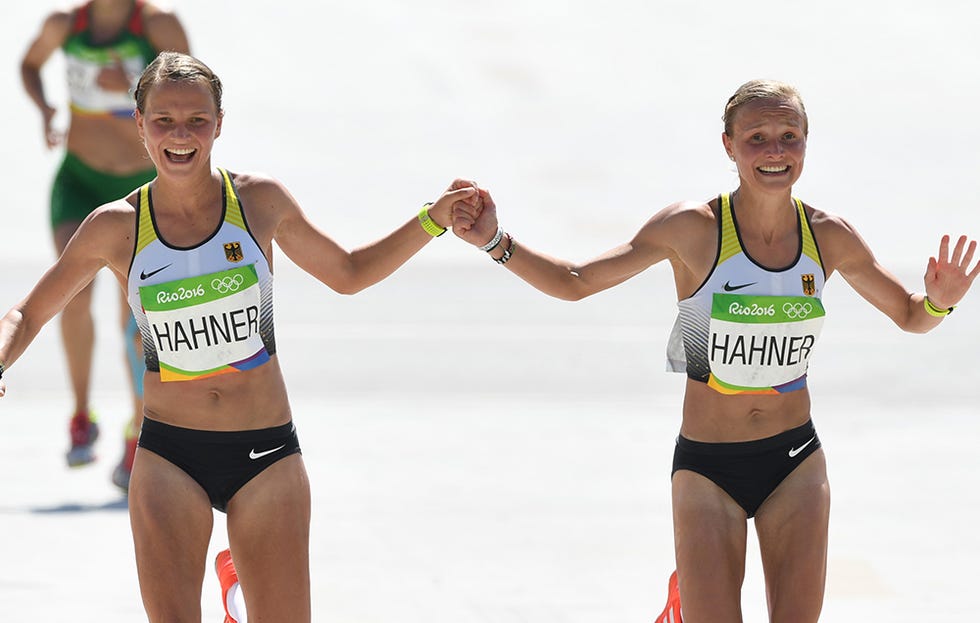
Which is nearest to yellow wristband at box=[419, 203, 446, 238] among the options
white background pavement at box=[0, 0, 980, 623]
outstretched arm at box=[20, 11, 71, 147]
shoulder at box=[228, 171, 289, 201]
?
shoulder at box=[228, 171, 289, 201]

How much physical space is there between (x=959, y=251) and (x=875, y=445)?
449 centimetres

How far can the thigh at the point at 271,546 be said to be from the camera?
450cm

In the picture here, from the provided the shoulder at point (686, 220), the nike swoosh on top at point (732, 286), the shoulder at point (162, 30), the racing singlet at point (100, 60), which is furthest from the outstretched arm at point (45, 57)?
the nike swoosh on top at point (732, 286)

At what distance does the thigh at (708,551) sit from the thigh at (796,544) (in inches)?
3.7

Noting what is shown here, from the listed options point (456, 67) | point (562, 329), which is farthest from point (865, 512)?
point (456, 67)

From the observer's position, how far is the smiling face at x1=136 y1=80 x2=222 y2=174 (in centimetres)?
443

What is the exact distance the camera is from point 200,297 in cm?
449

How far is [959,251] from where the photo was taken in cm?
487

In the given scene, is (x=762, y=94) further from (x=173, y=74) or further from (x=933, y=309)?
(x=173, y=74)

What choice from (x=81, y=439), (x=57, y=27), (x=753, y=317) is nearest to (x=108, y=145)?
(x=57, y=27)

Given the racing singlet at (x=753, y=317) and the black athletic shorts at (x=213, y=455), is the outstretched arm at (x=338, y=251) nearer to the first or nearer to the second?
the black athletic shorts at (x=213, y=455)

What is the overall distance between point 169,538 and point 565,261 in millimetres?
1447

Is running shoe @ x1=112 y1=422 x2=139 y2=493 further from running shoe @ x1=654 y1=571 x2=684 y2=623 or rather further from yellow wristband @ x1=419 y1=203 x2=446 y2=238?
running shoe @ x1=654 y1=571 x2=684 y2=623

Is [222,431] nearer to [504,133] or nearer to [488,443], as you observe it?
[488,443]
